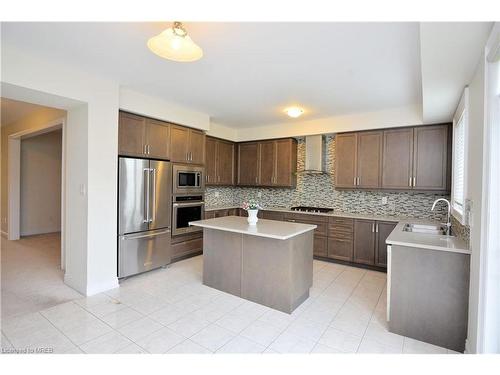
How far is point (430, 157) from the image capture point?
151 inches

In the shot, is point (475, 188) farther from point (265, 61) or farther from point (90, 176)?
point (90, 176)

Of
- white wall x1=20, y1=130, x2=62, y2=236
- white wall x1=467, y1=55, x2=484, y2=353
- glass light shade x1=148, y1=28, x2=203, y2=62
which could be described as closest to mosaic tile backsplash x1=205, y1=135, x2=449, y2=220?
white wall x1=467, y1=55, x2=484, y2=353

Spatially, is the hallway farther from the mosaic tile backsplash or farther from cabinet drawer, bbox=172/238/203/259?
the mosaic tile backsplash

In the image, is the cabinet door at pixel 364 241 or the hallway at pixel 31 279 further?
the cabinet door at pixel 364 241

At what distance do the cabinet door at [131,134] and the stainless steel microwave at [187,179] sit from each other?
659mm

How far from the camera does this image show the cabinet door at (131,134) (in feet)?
11.3

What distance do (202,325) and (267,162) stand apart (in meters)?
3.66

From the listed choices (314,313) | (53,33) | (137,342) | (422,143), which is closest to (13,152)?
(53,33)

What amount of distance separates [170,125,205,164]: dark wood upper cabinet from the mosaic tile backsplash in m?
1.17

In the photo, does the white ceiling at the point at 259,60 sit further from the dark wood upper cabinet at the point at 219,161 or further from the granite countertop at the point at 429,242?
the granite countertop at the point at 429,242

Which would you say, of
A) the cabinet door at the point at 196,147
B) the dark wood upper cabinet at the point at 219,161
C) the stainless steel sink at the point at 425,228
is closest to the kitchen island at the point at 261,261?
the stainless steel sink at the point at 425,228

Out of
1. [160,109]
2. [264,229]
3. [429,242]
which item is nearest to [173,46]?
[264,229]
